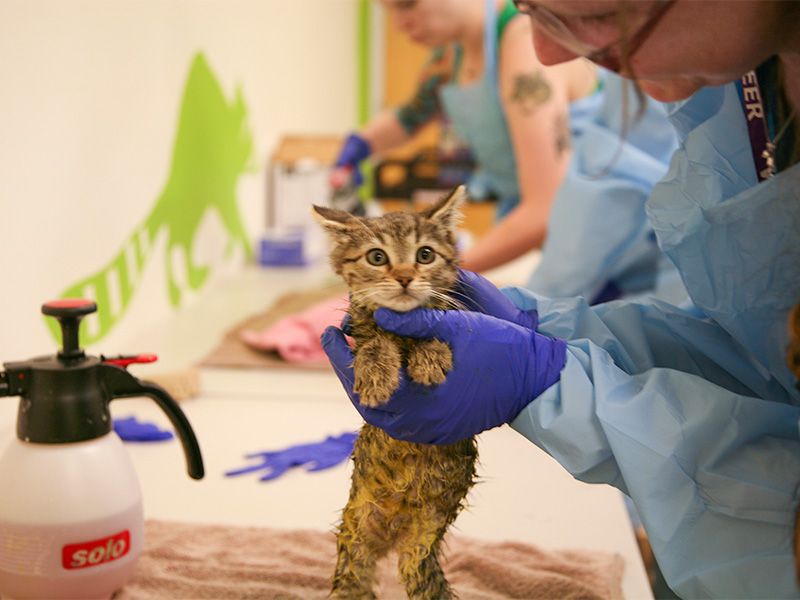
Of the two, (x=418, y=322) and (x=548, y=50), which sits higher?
(x=548, y=50)

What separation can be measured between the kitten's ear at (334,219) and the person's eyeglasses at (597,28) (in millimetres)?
282

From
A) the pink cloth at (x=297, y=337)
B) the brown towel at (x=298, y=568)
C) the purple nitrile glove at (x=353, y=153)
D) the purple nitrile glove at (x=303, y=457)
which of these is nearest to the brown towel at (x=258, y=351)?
the pink cloth at (x=297, y=337)

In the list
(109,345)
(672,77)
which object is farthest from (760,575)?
(109,345)

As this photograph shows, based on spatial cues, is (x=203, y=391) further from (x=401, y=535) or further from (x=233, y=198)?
(x=233, y=198)

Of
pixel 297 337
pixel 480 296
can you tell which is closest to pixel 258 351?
pixel 297 337

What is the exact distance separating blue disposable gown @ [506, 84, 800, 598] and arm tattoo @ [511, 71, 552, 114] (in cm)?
113

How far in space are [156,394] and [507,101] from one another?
1597 mm

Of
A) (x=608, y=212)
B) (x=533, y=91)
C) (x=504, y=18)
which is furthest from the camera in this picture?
(x=504, y=18)

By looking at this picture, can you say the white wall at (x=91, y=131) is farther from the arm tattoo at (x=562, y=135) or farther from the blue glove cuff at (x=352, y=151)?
the arm tattoo at (x=562, y=135)

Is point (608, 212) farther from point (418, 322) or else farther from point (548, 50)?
point (418, 322)

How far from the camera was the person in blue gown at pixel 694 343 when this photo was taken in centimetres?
86

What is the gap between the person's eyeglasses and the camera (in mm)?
854

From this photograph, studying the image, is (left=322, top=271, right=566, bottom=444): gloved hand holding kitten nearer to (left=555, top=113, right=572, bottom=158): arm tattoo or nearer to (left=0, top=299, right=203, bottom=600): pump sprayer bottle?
(left=0, top=299, right=203, bottom=600): pump sprayer bottle

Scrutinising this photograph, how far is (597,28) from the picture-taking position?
0.87 metres
